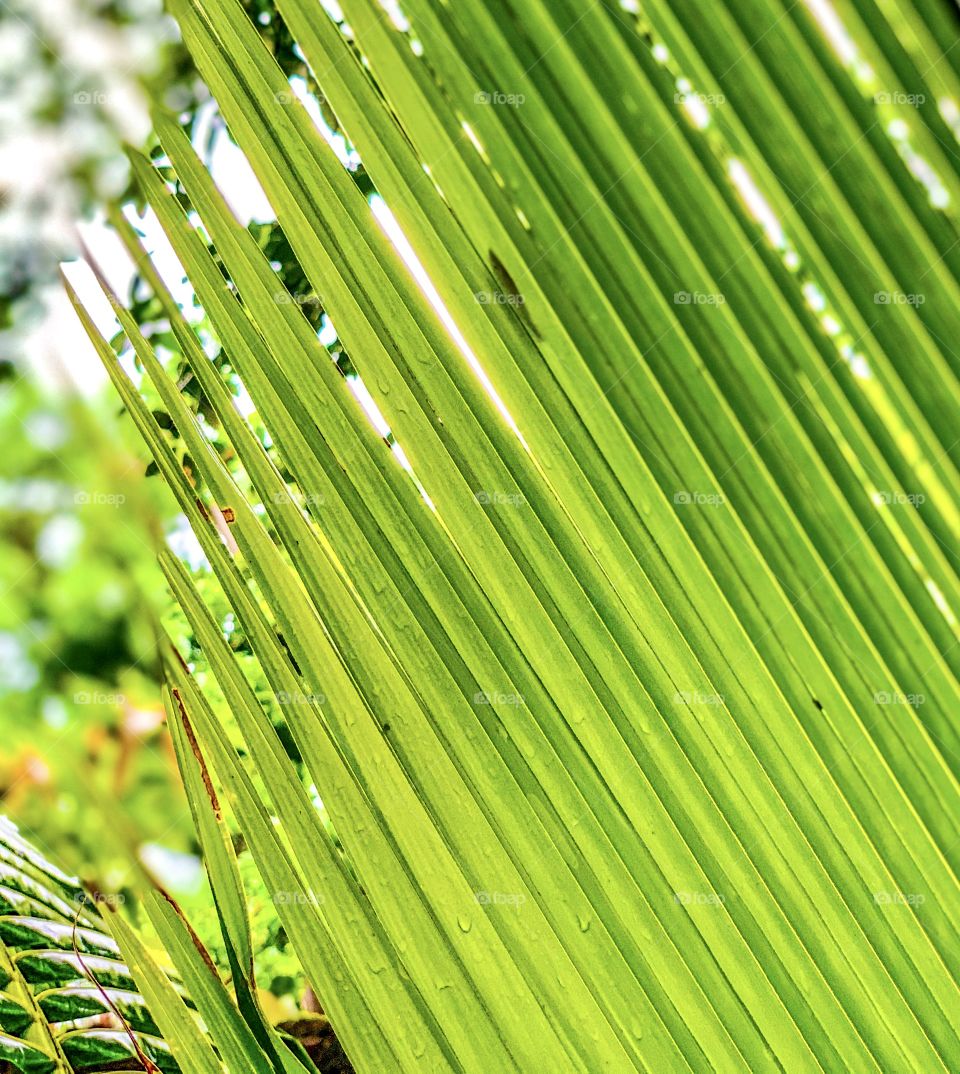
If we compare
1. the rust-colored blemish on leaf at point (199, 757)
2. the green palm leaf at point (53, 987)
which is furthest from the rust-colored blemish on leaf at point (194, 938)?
the green palm leaf at point (53, 987)

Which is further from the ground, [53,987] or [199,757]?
[199,757]

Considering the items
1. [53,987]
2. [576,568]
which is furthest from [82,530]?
[576,568]

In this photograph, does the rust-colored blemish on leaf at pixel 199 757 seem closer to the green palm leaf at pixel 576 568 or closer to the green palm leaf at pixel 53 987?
the green palm leaf at pixel 576 568

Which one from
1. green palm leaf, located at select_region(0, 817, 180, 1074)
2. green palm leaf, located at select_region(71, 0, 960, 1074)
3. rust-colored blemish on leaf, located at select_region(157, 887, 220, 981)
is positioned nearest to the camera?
green palm leaf, located at select_region(71, 0, 960, 1074)

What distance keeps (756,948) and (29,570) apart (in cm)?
305

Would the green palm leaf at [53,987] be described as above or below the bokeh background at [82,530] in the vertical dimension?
below

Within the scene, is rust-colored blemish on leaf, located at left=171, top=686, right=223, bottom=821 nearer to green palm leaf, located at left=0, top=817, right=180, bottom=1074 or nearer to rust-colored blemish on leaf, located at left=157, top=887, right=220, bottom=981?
rust-colored blemish on leaf, located at left=157, top=887, right=220, bottom=981

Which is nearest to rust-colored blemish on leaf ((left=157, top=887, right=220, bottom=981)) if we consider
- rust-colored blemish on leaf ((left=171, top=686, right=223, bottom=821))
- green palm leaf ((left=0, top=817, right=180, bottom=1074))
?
rust-colored blemish on leaf ((left=171, top=686, right=223, bottom=821))

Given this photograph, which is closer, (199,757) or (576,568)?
(576,568)

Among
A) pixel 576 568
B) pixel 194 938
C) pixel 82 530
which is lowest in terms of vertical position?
pixel 194 938

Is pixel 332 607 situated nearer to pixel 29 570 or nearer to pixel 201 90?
pixel 201 90

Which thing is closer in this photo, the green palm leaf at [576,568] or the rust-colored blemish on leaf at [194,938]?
the green palm leaf at [576,568]

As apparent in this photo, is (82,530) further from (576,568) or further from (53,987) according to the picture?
(576,568)

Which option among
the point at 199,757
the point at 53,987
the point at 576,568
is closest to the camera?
the point at 576,568
